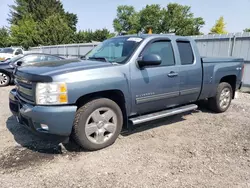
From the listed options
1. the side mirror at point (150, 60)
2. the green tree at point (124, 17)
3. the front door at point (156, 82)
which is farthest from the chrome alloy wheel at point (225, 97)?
the green tree at point (124, 17)

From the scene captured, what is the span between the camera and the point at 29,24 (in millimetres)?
40094

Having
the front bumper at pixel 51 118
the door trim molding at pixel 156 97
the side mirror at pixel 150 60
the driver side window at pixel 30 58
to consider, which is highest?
the side mirror at pixel 150 60

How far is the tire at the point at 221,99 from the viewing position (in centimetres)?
554

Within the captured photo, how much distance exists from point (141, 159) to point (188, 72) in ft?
6.92

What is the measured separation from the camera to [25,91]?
11.3 feet

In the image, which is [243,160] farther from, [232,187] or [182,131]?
[182,131]

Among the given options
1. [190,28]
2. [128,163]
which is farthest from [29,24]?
[128,163]

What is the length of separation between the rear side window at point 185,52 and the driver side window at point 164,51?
28cm

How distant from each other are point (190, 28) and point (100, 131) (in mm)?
60044

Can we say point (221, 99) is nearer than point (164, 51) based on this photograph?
No

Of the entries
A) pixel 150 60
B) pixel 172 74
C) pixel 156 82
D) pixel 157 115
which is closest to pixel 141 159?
pixel 157 115

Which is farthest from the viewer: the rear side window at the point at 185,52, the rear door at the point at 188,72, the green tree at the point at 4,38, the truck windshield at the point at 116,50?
the green tree at the point at 4,38

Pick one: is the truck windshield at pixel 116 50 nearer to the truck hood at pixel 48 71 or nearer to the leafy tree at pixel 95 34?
the truck hood at pixel 48 71

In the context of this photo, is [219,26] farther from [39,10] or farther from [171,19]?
[39,10]
